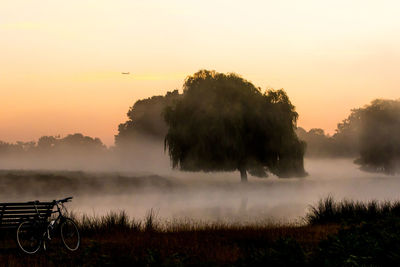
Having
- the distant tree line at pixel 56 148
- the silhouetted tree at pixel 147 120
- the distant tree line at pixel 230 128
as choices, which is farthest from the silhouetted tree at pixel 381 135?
the distant tree line at pixel 56 148

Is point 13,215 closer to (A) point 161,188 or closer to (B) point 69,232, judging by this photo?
(B) point 69,232

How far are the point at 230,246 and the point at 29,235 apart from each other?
15.0 feet

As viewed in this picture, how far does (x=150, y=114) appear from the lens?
87.8 meters

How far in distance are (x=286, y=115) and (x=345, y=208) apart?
2787 centimetres

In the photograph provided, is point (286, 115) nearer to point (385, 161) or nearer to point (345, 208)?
point (345, 208)

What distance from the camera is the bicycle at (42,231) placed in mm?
12812

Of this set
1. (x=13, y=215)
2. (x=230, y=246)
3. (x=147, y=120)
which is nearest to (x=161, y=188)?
(x=147, y=120)

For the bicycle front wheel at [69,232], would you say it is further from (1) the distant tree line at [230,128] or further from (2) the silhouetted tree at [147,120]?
(2) the silhouetted tree at [147,120]

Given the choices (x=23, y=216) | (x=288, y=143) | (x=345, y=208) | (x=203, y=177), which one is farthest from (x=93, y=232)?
(x=203, y=177)

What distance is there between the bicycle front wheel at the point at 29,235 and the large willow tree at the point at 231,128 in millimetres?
32682

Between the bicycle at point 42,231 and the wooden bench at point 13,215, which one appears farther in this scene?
the wooden bench at point 13,215

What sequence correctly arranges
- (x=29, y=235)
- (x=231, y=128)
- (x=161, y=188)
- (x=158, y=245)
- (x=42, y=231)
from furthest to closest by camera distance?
(x=161, y=188)
(x=231, y=128)
(x=158, y=245)
(x=42, y=231)
(x=29, y=235)

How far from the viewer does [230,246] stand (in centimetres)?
1326

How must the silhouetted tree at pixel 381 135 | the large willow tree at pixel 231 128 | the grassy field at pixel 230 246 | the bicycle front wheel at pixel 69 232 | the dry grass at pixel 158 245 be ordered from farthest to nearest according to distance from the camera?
the silhouetted tree at pixel 381 135, the large willow tree at pixel 231 128, the bicycle front wheel at pixel 69 232, the dry grass at pixel 158 245, the grassy field at pixel 230 246
